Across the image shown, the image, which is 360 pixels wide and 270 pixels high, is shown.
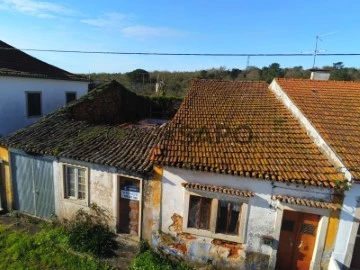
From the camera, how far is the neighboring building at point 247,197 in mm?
8102

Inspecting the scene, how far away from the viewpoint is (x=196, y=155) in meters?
8.89

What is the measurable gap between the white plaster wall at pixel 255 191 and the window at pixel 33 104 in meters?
12.1

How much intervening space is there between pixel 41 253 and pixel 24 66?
13.0 meters

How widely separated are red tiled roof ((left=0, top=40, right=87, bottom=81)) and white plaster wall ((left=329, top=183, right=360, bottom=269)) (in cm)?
1687

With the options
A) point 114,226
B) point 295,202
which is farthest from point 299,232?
point 114,226

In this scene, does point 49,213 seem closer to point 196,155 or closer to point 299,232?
point 196,155

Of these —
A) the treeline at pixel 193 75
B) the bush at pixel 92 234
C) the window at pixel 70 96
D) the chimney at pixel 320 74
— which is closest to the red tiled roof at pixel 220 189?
the bush at pixel 92 234

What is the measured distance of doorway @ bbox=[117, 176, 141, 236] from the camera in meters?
10.2

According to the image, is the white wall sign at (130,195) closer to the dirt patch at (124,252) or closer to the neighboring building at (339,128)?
the dirt patch at (124,252)

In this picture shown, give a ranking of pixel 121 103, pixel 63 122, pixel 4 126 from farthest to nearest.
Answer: pixel 121 103 → pixel 4 126 → pixel 63 122

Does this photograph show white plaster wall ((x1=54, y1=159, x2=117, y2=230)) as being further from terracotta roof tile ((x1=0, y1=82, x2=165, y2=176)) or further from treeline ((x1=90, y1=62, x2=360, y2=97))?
treeline ((x1=90, y1=62, x2=360, y2=97))

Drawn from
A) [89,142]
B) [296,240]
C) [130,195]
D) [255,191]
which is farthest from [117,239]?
[296,240]

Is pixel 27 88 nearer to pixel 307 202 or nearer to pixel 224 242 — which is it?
pixel 224 242

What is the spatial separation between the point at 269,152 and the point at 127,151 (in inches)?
217
